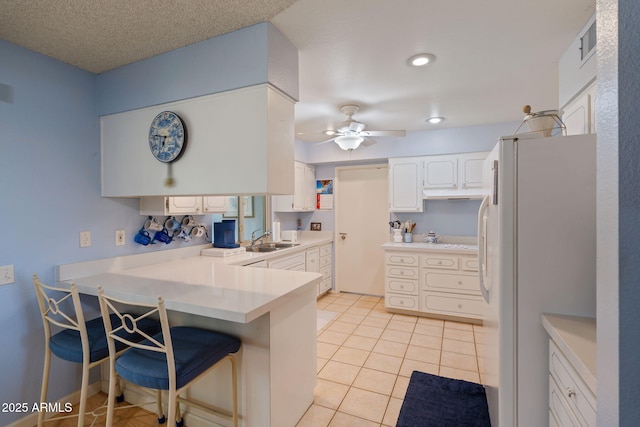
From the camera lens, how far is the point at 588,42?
5.28 feet

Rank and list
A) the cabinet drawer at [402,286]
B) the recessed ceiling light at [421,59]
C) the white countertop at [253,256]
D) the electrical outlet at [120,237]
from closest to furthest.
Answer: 1. the recessed ceiling light at [421,59]
2. the electrical outlet at [120,237]
3. the white countertop at [253,256]
4. the cabinet drawer at [402,286]

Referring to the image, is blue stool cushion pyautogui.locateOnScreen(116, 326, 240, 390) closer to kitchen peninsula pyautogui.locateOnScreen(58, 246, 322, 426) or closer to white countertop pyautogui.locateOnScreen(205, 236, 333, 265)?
kitchen peninsula pyautogui.locateOnScreen(58, 246, 322, 426)

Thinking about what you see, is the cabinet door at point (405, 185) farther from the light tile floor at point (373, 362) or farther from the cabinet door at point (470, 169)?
the light tile floor at point (373, 362)

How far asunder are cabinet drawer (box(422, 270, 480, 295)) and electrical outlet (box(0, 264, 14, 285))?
3.72 m

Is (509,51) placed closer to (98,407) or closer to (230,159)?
(230,159)

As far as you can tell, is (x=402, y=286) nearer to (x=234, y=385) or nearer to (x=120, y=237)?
(x=234, y=385)

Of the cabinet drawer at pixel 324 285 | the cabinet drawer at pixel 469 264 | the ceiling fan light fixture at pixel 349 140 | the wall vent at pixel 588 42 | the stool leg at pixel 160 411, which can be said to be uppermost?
the wall vent at pixel 588 42

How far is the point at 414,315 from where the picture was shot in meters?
3.82

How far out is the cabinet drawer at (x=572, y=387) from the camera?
899 mm

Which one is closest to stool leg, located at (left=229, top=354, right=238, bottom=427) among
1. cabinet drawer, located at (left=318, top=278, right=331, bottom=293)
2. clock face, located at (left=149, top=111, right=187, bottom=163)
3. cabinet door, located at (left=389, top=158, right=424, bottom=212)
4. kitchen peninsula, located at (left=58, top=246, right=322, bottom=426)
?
kitchen peninsula, located at (left=58, top=246, right=322, bottom=426)

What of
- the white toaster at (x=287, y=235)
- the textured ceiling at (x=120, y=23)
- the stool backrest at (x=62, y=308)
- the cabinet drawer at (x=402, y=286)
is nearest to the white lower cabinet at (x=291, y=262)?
the white toaster at (x=287, y=235)

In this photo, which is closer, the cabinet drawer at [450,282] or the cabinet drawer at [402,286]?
the cabinet drawer at [450,282]

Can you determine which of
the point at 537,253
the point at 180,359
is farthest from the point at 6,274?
the point at 537,253

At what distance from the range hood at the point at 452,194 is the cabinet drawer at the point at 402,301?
1.32 m
